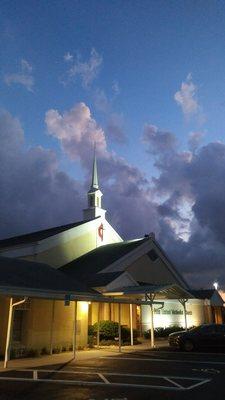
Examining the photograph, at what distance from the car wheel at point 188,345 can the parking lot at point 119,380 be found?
3941 mm

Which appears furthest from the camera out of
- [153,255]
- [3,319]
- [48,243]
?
[153,255]

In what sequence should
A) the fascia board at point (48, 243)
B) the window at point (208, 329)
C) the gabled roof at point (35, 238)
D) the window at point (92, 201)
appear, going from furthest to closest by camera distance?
the window at point (92, 201), the gabled roof at point (35, 238), the fascia board at point (48, 243), the window at point (208, 329)

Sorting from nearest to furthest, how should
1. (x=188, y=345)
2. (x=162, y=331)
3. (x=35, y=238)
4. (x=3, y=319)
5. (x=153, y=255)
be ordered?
(x=3, y=319), (x=188, y=345), (x=162, y=331), (x=35, y=238), (x=153, y=255)

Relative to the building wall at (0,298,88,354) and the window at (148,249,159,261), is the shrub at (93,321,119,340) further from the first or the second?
the window at (148,249,159,261)

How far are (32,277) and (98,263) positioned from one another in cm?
1040

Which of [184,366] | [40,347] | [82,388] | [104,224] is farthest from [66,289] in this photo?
[104,224]

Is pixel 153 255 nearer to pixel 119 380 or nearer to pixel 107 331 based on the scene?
pixel 107 331

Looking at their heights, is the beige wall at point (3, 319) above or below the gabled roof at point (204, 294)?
below

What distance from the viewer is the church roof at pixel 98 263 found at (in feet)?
92.9

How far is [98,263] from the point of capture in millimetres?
32344

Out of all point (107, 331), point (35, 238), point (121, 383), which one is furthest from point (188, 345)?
point (35, 238)

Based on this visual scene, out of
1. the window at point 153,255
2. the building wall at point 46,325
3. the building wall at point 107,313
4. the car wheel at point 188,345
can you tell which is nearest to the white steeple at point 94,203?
the window at point 153,255

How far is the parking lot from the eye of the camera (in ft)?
35.3

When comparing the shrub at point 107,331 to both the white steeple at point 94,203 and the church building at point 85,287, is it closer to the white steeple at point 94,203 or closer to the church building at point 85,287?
the church building at point 85,287
